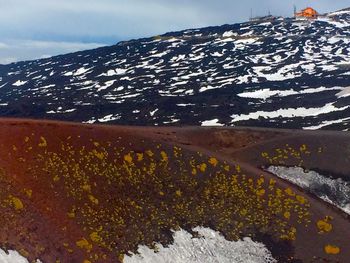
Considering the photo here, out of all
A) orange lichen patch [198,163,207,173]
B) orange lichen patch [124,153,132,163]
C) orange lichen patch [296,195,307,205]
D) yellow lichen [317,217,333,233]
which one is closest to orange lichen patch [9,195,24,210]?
orange lichen patch [124,153,132,163]

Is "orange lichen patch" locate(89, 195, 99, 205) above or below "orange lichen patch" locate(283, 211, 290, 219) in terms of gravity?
above

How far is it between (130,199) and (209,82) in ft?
316

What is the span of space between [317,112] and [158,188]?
59391 mm

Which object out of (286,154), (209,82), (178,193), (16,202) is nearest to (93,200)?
(16,202)

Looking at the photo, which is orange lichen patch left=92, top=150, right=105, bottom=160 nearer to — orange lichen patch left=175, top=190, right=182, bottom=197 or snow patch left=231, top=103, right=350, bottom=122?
orange lichen patch left=175, top=190, right=182, bottom=197

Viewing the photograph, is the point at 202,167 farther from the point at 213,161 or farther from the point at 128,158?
the point at 128,158

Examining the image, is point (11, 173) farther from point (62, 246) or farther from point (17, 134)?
point (62, 246)

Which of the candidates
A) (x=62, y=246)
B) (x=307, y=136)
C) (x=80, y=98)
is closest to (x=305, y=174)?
(x=307, y=136)

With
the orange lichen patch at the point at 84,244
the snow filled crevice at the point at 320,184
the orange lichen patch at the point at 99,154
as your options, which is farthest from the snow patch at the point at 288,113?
the orange lichen patch at the point at 84,244

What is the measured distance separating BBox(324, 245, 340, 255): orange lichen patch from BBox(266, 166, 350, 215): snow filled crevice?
6.75 m

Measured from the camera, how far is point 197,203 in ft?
104

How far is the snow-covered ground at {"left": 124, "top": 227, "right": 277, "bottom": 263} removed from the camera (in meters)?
27.6

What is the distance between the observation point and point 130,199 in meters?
30.9

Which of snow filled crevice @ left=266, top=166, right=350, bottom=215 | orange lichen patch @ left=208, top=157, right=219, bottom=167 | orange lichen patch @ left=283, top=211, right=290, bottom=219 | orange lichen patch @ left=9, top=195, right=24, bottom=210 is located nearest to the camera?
orange lichen patch @ left=9, top=195, right=24, bottom=210
